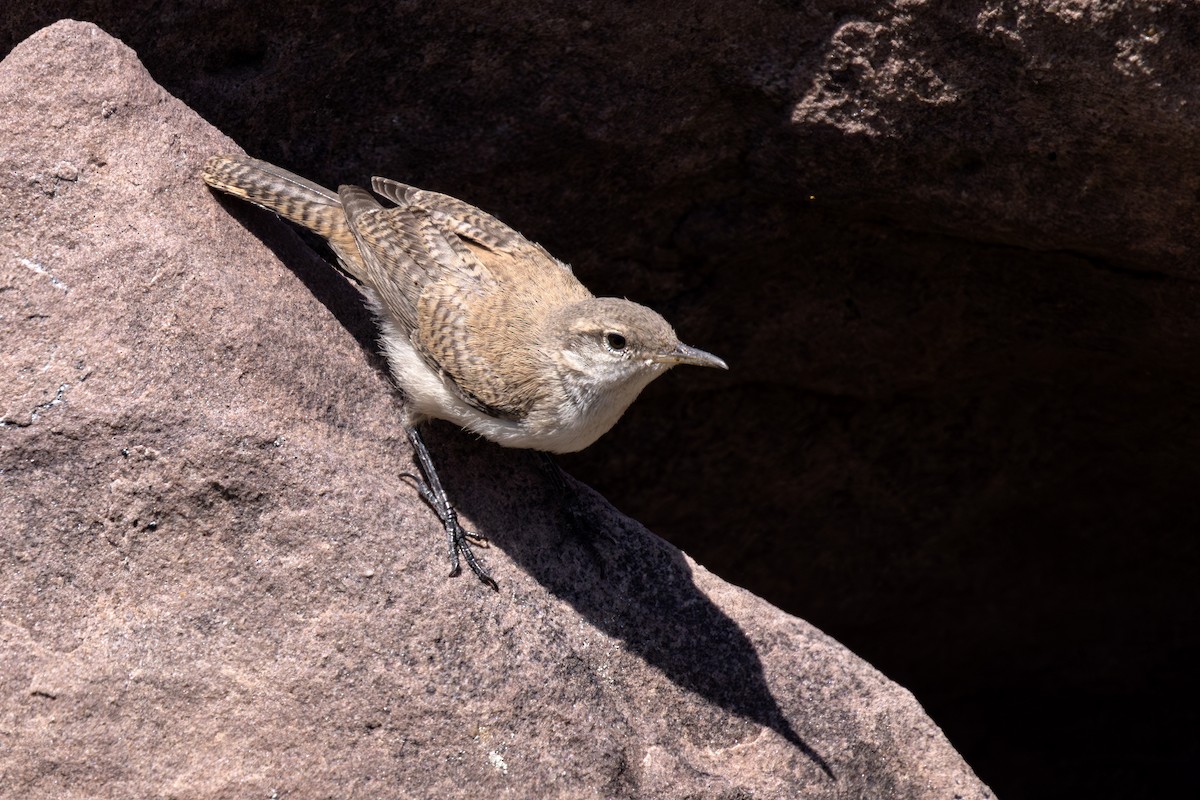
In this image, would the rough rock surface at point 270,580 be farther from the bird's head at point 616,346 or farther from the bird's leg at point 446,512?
the bird's head at point 616,346

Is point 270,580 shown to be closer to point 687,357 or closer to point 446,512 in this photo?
point 446,512

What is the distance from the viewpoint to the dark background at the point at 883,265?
498 centimetres

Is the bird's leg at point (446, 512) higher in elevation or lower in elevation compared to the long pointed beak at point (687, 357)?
lower

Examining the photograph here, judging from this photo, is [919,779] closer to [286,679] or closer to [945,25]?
[286,679]

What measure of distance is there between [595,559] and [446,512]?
0.68m

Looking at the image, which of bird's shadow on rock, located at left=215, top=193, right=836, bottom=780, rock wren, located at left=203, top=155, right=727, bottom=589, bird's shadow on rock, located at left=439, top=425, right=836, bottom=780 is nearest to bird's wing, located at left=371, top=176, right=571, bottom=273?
rock wren, located at left=203, top=155, right=727, bottom=589

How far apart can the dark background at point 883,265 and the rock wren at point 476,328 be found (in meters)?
0.83

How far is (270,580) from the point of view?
4012 millimetres

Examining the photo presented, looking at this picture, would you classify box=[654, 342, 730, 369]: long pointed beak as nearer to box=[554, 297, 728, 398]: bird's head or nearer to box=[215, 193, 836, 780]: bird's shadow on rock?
box=[554, 297, 728, 398]: bird's head

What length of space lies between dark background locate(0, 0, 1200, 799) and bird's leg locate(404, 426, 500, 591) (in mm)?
1418

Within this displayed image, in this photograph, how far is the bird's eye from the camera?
4418mm

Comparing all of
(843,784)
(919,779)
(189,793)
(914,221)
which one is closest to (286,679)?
A: (189,793)

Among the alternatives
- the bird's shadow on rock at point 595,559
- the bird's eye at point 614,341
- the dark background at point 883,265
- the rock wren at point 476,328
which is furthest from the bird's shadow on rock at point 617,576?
the bird's eye at point 614,341

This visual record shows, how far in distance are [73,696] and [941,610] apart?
5552 millimetres
